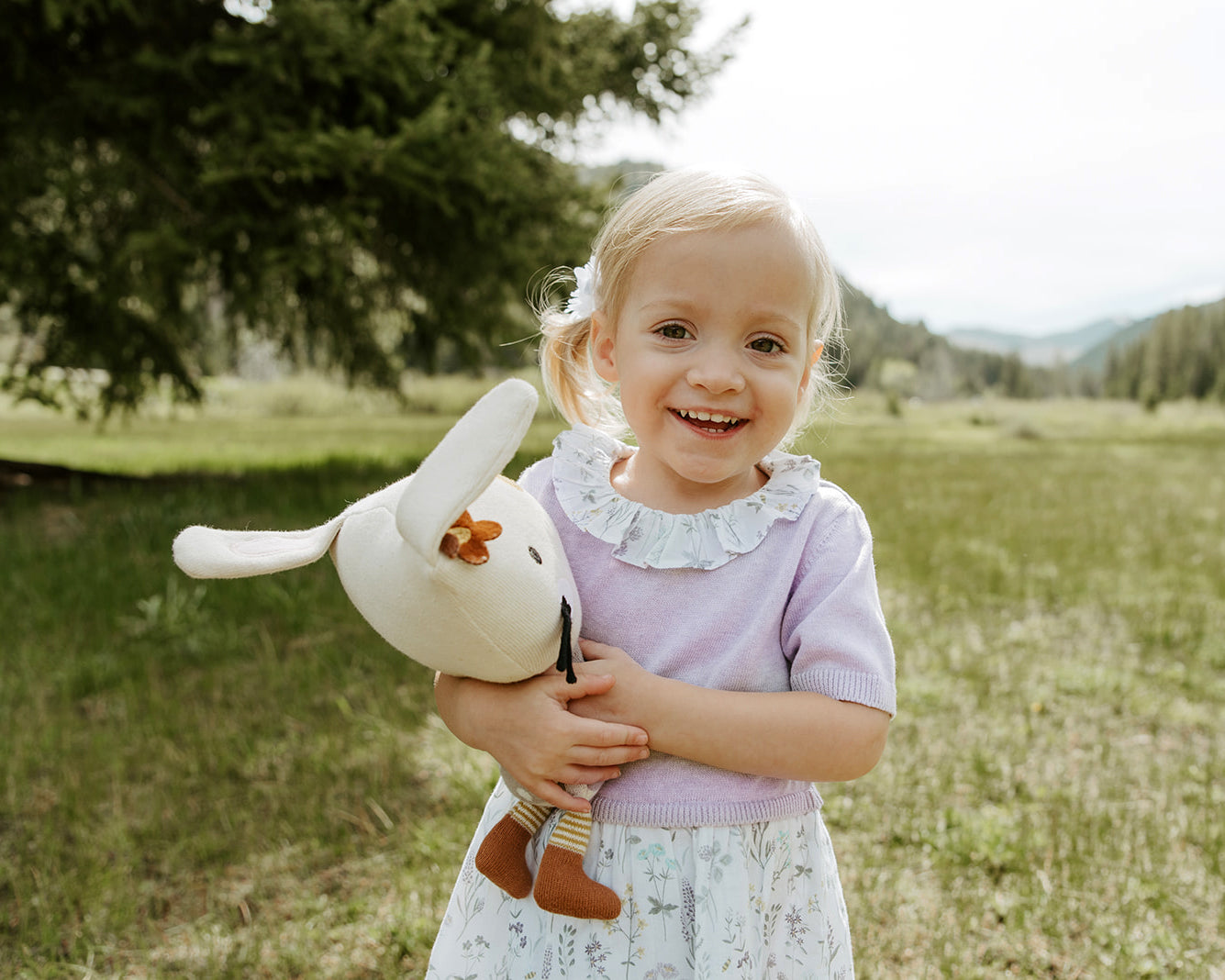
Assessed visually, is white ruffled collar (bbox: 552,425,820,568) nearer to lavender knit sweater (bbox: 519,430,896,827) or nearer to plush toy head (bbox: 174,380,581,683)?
lavender knit sweater (bbox: 519,430,896,827)

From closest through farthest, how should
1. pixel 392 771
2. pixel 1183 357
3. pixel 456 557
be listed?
pixel 456 557 < pixel 392 771 < pixel 1183 357

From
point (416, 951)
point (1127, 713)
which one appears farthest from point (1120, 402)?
point (416, 951)

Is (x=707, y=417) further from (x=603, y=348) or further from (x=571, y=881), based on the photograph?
(x=571, y=881)

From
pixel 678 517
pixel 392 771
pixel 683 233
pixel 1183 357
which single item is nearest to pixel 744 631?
pixel 678 517

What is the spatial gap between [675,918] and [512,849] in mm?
247

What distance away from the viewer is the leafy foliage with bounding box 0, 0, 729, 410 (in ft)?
18.4

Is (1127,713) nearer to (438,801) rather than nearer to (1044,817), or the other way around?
(1044,817)

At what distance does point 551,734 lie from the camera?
120 cm

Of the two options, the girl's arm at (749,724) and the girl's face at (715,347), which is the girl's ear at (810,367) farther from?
the girl's arm at (749,724)

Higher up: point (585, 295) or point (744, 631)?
point (585, 295)

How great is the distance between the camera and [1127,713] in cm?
364

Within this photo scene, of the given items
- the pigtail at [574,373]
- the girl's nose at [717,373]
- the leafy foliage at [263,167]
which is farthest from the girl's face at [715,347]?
the leafy foliage at [263,167]

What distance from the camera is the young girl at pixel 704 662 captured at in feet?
4.00

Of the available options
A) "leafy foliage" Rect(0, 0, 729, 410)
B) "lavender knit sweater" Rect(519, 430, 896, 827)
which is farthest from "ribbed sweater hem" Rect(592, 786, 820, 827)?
"leafy foliage" Rect(0, 0, 729, 410)
